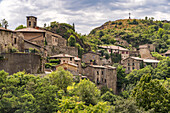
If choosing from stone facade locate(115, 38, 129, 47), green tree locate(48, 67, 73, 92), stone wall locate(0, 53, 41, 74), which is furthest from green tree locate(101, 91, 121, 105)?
stone facade locate(115, 38, 129, 47)

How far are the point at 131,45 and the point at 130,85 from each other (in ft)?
160

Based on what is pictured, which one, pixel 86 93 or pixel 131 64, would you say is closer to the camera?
pixel 86 93

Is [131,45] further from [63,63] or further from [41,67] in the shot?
[41,67]

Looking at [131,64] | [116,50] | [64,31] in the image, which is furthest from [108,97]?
[116,50]

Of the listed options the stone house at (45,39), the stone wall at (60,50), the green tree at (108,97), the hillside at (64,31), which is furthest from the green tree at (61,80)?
the hillside at (64,31)

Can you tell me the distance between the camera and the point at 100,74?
60000mm

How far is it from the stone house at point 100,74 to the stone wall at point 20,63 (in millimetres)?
17740

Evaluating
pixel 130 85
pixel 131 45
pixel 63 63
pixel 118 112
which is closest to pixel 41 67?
pixel 63 63

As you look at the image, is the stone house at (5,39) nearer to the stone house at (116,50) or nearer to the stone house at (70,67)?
the stone house at (70,67)

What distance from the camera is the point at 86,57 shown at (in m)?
68.7

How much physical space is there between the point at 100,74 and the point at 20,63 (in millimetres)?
23230

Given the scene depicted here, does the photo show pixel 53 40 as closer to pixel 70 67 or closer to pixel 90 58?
pixel 90 58

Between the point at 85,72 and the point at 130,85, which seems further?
the point at 130,85

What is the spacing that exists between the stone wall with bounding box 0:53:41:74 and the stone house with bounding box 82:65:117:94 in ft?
58.2
